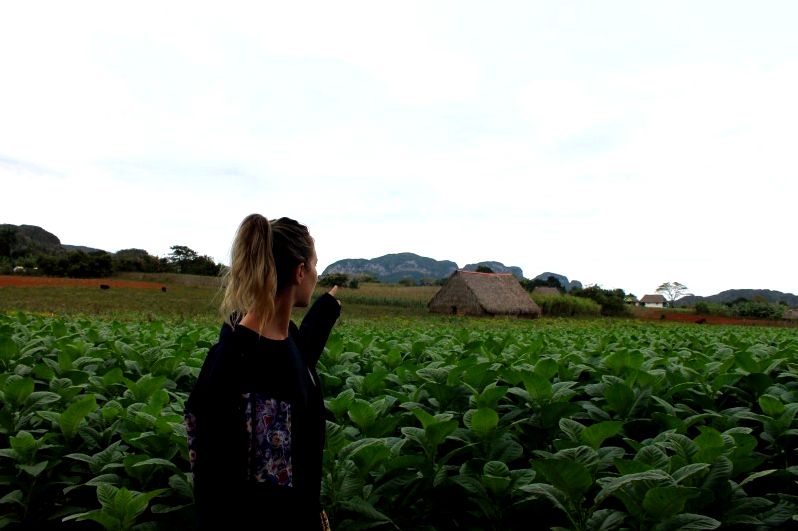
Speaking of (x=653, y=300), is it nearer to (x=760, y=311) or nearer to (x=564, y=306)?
(x=760, y=311)

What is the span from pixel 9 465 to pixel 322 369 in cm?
189

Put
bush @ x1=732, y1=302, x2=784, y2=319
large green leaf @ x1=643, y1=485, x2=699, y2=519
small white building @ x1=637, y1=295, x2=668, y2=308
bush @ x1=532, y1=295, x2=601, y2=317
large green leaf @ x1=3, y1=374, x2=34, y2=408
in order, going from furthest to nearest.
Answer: small white building @ x1=637, y1=295, x2=668, y2=308
bush @ x1=732, y1=302, x2=784, y2=319
bush @ x1=532, y1=295, x2=601, y2=317
large green leaf @ x1=3, y1=374, x2=34, y2=408
large green leaf @ x1=643, y1=485, x2=699, y2=519

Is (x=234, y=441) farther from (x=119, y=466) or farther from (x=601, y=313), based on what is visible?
(x=601, y=313)

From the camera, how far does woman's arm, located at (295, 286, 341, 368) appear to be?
2.55 meters

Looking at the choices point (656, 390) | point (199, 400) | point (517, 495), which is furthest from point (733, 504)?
point (199, 400)

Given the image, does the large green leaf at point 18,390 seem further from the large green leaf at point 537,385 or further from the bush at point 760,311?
the bush at point 760,311

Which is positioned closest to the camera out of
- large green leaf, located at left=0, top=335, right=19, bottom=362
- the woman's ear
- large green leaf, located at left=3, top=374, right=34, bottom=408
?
the woman's ear

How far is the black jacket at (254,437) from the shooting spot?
6.52 feet

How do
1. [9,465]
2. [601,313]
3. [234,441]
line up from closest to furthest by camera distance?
1. [234,441]
2. [9,465]
3. [601,313]

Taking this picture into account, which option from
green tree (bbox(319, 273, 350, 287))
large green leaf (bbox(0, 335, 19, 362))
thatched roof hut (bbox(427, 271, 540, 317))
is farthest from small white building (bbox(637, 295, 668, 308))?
large green leaf (bbox(0, 335, 19, 362))

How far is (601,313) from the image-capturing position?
56.2m

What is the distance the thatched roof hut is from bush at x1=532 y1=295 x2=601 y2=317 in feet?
13.0

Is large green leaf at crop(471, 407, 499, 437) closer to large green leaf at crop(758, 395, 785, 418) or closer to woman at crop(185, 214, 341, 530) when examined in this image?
woman at crop(185, 214, 341, 530)

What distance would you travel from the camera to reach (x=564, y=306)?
165 ft
